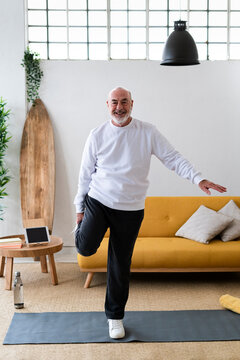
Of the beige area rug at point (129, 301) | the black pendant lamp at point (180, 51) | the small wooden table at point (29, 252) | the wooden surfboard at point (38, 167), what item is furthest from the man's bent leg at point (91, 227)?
the wooden surfboard at point (38, 167)

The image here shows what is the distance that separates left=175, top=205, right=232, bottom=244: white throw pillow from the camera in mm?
4559

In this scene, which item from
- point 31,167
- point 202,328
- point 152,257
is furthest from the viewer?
point 31,167

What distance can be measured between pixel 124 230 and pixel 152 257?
1294 millimetres

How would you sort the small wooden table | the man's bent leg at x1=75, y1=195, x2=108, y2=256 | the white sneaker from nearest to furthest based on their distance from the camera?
the man's bent leg at x1=75, y1=195, x2=108, y2=256 → the white sneaker → the small wooden table

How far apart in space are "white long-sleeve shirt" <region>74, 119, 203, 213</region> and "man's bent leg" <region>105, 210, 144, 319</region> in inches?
3.0

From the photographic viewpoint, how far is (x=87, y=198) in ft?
10.5

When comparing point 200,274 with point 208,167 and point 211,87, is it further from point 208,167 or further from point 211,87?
point 211,87

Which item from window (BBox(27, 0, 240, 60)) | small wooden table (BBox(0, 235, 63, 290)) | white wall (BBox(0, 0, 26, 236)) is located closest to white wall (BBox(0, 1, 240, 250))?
white wall (BBox(0, 0, 26, 236))

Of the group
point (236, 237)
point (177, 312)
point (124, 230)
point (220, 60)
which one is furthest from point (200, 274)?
point (220, 60)

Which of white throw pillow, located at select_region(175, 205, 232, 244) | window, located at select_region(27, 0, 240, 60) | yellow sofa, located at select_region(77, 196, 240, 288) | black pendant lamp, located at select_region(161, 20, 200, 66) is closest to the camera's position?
black pendant lamp, located at select_region(161, 20, 200, 66)

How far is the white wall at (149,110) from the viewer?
18.3 ft

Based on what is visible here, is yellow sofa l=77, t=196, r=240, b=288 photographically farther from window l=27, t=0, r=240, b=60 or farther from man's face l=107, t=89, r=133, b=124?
window l=27, t=0, r=240, b=60

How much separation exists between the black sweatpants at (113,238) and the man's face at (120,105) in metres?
0.56

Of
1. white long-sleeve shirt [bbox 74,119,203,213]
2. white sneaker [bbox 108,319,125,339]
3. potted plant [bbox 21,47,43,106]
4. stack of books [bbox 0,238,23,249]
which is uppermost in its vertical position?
potted plant [bbox 21,47,43,106]
